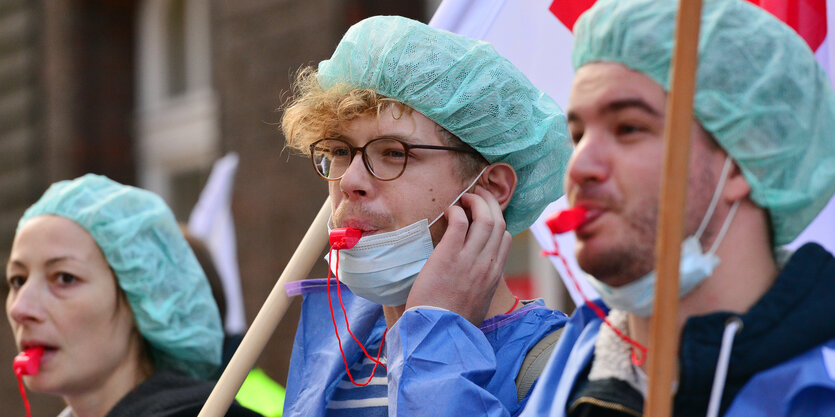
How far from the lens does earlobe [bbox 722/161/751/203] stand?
1855mm

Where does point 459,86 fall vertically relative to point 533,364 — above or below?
above

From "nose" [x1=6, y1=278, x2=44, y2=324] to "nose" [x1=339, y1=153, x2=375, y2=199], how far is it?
1.55 m

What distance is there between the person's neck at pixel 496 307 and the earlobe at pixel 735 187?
0.98 meters

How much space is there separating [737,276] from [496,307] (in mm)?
976

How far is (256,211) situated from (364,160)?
5567 millimetres

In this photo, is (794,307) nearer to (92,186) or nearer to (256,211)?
(92,186)

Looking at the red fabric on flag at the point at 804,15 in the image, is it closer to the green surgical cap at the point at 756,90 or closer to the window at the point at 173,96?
the green surgical cap at the point at 756,90

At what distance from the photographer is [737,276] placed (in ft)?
6.12

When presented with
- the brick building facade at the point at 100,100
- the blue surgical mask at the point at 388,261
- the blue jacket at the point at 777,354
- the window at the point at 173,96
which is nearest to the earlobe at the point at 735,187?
the blue jacket at the point at 777,354

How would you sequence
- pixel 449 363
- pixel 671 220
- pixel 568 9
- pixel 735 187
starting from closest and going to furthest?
1. pixel 671 220
2. pixel 735 187
3. pixel 449 363
4. pixel 568 9

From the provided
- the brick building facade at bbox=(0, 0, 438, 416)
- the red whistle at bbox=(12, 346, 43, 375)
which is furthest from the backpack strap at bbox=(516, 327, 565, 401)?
the brick building facade at bbox=(0, 0, 438, 416)

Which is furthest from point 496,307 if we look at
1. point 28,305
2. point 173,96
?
point 173,96

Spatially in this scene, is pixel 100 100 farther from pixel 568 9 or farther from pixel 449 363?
pixel 449 363

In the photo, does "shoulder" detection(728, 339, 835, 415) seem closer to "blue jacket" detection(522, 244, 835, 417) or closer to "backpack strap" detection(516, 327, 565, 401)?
"blue jacket" detection(522, 244, 835, 417)
